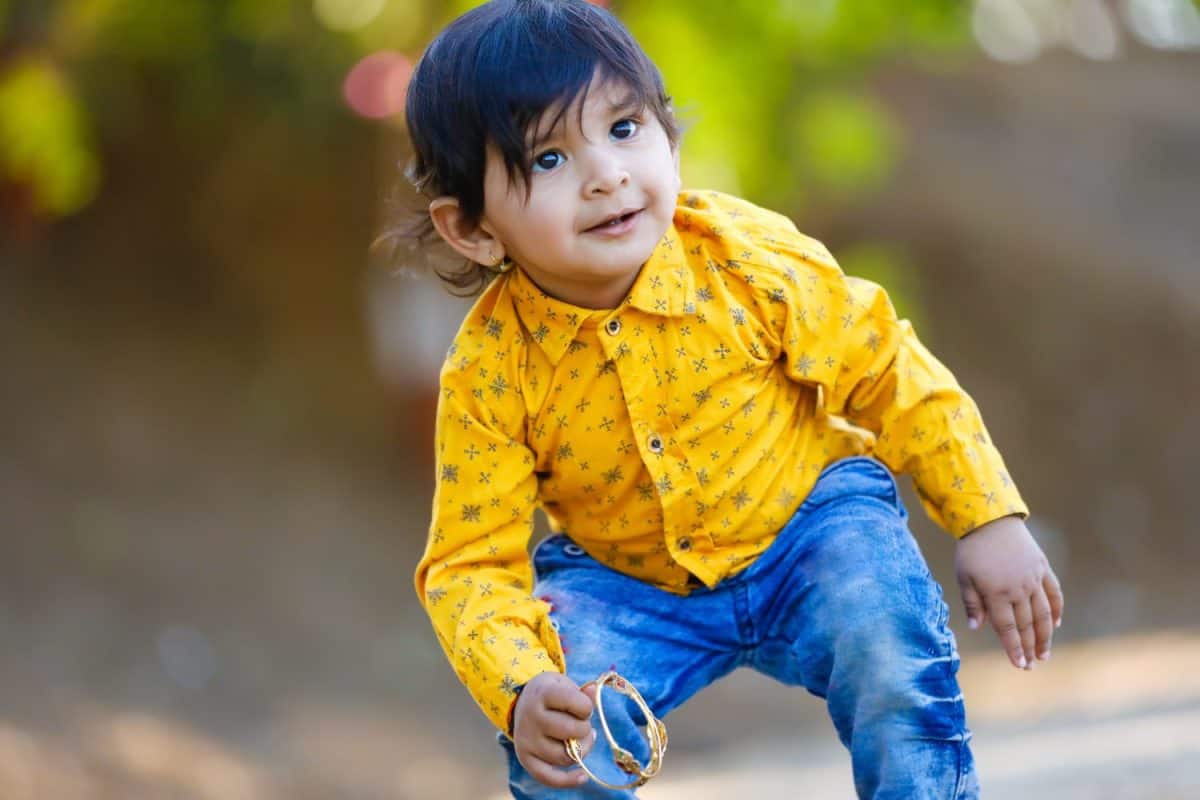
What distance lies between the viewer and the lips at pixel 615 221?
1869 mm

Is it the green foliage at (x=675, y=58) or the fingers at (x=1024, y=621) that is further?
the green foliage at (x=675, y=58)

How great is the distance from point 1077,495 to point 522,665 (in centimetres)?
629

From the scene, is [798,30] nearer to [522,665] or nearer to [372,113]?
[372,113]

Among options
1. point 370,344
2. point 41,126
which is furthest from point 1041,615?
point 370,344

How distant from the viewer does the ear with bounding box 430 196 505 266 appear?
6.47 ft

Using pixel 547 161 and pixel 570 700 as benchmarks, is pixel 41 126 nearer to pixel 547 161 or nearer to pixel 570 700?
pixel 547 161

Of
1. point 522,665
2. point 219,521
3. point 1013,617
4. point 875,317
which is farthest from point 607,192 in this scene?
point 219,521

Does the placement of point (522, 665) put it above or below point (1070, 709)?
below

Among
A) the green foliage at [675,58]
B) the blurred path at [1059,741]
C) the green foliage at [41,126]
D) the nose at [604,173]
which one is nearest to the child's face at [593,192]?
the nose at [604,173]

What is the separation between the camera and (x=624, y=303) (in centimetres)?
194

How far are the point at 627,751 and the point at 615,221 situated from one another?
65cm

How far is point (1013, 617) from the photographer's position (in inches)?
76.0

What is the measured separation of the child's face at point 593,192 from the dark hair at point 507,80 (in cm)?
2

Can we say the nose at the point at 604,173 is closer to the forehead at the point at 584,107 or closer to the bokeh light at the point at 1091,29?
the forehead at the point at 584,107
